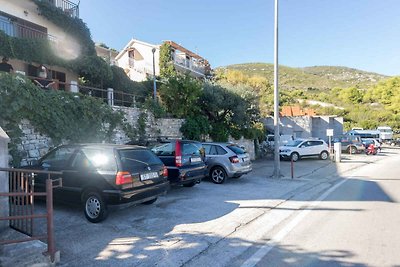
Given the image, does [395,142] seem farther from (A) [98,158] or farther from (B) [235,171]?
(A) [98,158]

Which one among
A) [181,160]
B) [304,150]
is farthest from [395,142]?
[181,160]

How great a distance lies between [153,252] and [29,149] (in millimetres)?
6632

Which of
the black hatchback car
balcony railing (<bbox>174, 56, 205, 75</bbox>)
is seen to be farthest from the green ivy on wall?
balcony railing (<bbox>174, 56, 205, 75</bbox>)

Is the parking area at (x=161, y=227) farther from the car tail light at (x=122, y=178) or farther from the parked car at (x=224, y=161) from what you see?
the parked car at (x=224, y=161)

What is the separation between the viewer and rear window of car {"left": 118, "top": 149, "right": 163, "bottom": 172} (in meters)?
6.10

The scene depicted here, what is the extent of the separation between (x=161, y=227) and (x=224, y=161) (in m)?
5.60

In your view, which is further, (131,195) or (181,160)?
(181,160)

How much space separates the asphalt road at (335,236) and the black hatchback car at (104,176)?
273cm

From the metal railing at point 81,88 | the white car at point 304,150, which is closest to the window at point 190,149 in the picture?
the metal railing at point 81,88

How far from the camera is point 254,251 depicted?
4617 millimetres

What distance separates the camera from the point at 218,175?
1117cm

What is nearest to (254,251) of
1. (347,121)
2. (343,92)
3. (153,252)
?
(153,252)

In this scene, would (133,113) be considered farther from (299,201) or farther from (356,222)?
(356,222)

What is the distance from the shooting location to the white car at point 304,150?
69.9 ft
